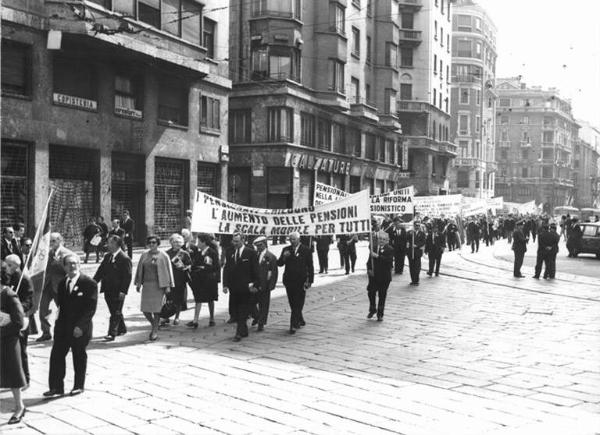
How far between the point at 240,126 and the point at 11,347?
32737 mm

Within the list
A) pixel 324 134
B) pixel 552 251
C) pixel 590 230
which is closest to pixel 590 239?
pixel 590 230

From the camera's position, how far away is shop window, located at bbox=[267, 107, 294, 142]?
37.9 metres

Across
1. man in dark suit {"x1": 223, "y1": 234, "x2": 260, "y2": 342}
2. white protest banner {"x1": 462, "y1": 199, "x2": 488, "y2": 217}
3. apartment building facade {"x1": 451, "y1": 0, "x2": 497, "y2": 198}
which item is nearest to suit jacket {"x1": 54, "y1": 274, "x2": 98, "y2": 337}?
man in dark suit {"x1": 223, "y1": 234, "x2": 260, "y2": 342}

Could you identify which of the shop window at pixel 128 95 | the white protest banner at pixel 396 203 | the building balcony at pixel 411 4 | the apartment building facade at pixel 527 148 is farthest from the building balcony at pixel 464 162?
the white protest banner at pixel 396 203

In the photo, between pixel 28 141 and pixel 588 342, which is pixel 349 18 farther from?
pixel 588 342

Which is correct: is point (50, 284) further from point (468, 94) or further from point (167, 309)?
point (468, 94)

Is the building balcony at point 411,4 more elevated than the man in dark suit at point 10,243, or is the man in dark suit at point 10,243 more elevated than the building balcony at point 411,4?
the building balcony at point 411,4

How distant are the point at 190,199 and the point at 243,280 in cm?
1859

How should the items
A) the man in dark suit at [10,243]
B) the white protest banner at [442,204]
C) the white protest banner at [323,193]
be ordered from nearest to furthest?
the man in dark suit at [10,243], the white protest banner at [323,193], the white protest banner at [442,204]

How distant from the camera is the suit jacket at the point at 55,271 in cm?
1070

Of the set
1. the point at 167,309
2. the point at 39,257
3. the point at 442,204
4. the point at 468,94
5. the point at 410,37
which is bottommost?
the point at 167,309

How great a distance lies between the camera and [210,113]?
3105 cm

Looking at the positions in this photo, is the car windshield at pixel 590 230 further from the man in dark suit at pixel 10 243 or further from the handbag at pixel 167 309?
the man in dark suit at pixel 10 243

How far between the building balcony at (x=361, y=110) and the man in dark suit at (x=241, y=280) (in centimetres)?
3521
